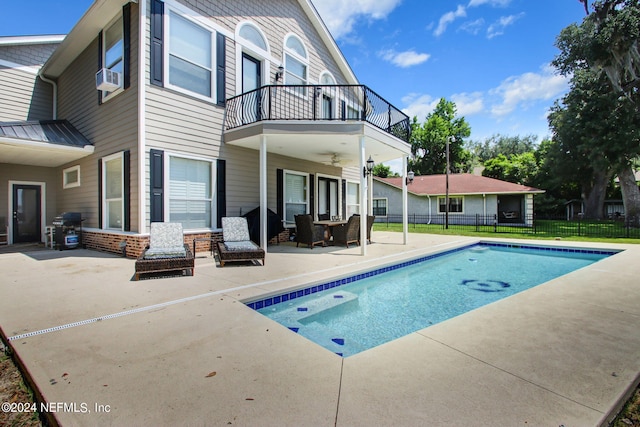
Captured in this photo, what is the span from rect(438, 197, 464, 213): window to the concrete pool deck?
19.6 metres

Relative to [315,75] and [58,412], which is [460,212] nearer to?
[315,75]

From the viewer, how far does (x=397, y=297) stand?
5.31 m

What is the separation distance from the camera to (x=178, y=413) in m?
1.82

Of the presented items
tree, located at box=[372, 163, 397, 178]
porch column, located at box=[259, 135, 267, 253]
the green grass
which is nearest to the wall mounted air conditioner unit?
porch column, located at box=[259, 135, 267, 253]

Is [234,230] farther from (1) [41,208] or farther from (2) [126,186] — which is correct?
(1) [41,208]

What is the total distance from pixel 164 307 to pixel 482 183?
23891mm

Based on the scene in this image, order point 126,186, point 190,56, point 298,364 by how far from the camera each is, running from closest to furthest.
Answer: point 298,364
point 126,186
point 190,56

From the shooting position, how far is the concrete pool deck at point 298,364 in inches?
72.2

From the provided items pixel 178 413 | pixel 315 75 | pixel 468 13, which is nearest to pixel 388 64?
pixel 468 13

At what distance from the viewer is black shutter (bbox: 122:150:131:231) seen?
7199 mm

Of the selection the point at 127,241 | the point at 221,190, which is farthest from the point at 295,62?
the point at 127,241

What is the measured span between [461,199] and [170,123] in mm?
21044

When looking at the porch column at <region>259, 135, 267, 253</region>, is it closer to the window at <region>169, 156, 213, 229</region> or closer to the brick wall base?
the brick wall base

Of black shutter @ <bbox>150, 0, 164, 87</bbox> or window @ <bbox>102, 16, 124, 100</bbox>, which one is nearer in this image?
black shutter @ <bbox>150, 0, 164, 87</bbox>
